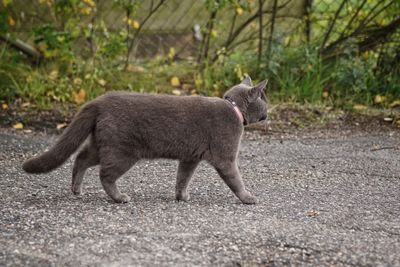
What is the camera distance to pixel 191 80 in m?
7.59

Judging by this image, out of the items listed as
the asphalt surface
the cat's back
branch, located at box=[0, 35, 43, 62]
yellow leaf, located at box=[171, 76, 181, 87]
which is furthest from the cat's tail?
branch, located at box=[0, 35, 43, 62]

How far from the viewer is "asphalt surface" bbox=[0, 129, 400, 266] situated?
3.24m

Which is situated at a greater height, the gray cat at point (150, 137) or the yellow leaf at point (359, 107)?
the gray cat at point (150, 137)

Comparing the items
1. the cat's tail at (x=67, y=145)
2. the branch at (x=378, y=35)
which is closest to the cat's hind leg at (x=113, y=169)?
the cat's tail at (x=67, y=145)

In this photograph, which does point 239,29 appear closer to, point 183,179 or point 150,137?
point 183,179

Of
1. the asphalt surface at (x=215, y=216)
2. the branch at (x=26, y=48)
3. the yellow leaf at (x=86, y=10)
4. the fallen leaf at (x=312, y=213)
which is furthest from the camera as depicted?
the branch at (x=26, y=48)

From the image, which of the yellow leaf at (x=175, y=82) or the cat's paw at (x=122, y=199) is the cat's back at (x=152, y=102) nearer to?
the cat's paw at (x=122, y=199)

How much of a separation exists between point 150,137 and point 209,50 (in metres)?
3.92

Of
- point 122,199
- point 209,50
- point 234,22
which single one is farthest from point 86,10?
point 122,199

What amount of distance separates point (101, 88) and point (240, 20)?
1.92 metres

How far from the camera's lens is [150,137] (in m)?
4.12

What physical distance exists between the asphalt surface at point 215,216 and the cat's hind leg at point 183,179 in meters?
0.08

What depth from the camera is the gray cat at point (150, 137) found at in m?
4.03

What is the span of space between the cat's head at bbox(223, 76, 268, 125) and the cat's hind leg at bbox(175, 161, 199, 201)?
503 mm
